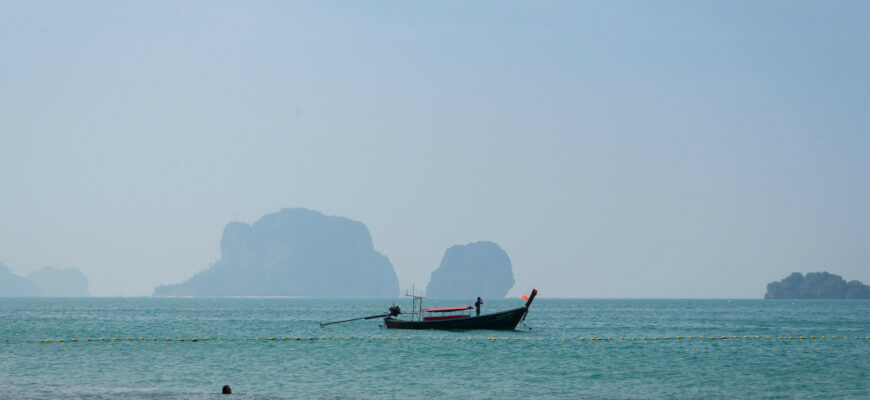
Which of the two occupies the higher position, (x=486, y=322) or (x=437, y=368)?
(x=486, y=322)

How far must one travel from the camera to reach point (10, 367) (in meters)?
48.9

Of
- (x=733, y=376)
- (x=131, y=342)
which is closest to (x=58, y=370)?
(x=131, y=342)

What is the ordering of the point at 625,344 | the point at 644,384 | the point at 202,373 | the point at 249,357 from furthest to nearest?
the point at 625,344, the point at 249,357, the point at 202,373, the point at 644,384

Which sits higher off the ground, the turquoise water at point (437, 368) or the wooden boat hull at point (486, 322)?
the wooden boat hull at point (486, 322)

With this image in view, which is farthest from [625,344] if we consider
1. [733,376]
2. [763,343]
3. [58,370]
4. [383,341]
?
[58,370]

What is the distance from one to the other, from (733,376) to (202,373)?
2791 centimetres

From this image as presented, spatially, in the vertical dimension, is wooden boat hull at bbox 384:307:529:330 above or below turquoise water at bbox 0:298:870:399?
above

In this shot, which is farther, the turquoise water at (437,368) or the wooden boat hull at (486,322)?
the wooden boat hull at (486,322)

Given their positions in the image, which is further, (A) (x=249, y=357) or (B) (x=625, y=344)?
(B) (x=625, y=344)

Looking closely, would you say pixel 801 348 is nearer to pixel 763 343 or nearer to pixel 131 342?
pixel 763 343

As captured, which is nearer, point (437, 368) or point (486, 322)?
point (437, 368)

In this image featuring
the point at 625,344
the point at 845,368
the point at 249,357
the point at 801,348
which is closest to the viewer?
the point at 845,368

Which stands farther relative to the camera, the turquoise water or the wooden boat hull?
the wooden boat hull

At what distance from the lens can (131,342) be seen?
2813 inches
